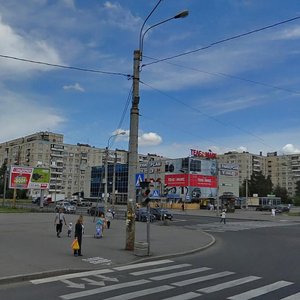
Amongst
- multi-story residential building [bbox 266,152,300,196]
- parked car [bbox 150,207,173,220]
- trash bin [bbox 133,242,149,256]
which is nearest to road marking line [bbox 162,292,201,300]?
trash bin [bbox 133,242,149,256]

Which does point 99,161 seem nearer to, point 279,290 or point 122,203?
point 122,203

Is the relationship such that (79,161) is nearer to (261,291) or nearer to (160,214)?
(160,214)

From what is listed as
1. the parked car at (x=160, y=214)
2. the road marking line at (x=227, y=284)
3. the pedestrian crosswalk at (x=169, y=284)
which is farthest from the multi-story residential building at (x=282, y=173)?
the road marking line at (x=227, y=284)

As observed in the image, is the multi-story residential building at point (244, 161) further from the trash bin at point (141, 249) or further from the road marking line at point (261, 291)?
the road marking line at point (261, 291)

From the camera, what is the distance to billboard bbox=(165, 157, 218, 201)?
9769 cm

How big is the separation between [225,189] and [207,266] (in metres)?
100

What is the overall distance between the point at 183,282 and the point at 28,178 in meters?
51.6

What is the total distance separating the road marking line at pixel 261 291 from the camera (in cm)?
953

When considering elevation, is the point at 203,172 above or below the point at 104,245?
above

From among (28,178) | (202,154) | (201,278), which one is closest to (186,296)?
(201,278)

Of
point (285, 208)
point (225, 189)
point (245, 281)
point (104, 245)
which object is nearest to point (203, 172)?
point (225, 189)

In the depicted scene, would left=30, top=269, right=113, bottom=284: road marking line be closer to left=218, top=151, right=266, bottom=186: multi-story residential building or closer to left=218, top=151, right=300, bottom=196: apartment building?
left=218, top=151, right=300, bottom=196: apartment building

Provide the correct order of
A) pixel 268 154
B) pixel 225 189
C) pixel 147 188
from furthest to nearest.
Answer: pixel 268 154 → pixel 225 189 → pixel 147 188

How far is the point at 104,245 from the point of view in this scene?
771 inches
